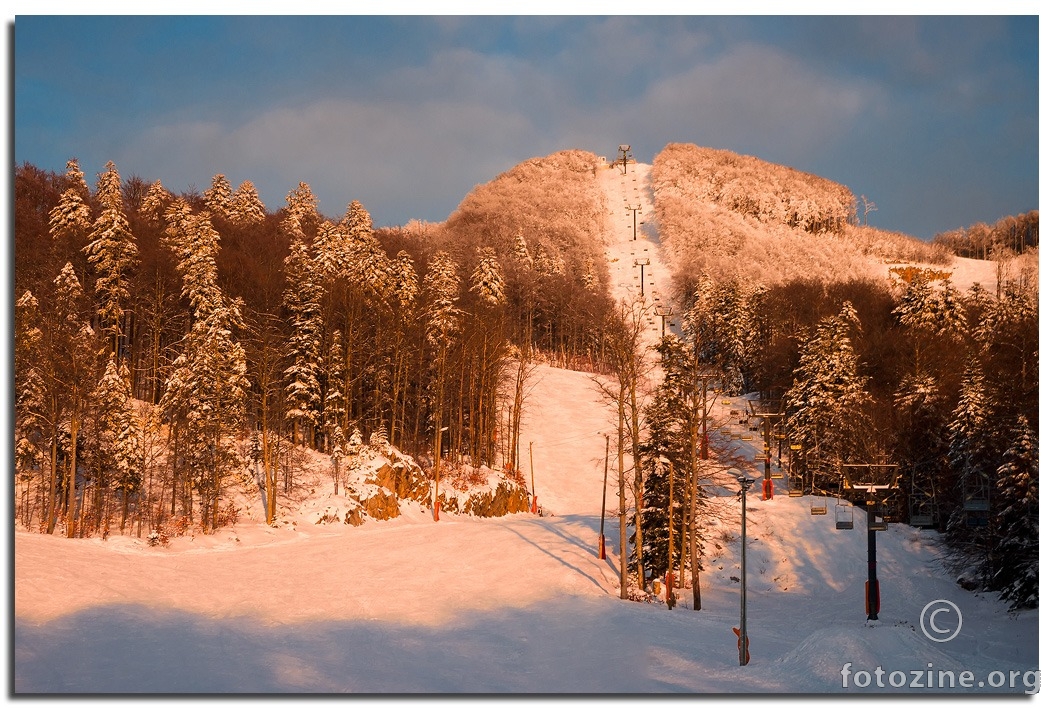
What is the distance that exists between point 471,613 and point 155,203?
169 feet

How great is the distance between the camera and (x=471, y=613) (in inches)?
902

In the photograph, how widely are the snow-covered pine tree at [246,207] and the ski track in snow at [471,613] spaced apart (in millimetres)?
37661

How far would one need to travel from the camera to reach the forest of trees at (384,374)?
92.5 feet

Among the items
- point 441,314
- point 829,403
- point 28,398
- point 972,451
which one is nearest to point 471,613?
point 28,398

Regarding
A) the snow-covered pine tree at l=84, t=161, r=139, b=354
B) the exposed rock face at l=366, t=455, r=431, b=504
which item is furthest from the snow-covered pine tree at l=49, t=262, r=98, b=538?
the exposed rock face at l=366, t=455, r=431, b=504

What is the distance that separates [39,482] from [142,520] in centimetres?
405

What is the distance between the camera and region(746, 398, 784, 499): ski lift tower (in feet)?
127

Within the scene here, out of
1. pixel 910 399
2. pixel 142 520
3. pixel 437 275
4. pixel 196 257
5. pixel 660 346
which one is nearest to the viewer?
pixel 660 346

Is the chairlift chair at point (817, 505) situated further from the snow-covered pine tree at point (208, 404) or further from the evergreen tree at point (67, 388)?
the evergreen tree at point (67, 388)

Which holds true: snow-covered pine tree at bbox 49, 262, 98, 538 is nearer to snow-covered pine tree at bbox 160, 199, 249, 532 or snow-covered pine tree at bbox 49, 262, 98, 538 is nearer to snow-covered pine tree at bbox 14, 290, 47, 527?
snow-covered pine tree at bbox 14, 290, 47, 527

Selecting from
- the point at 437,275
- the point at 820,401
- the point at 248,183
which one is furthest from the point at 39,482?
the point at 248,183

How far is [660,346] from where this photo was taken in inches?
1137

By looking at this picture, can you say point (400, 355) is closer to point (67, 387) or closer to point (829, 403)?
point (67, 387)
